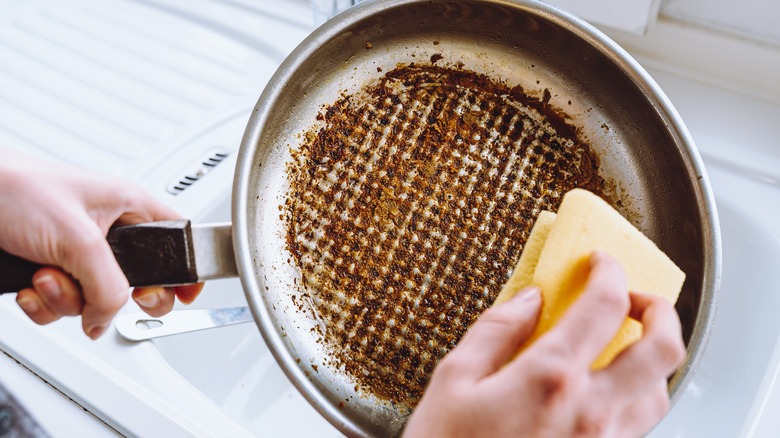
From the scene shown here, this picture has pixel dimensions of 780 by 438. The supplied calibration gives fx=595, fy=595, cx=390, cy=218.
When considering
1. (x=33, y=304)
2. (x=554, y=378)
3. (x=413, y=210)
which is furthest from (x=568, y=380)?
(x=33, y=304)

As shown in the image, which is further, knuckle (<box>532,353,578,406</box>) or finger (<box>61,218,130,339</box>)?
finger (<box>61,218,130,339</box>)

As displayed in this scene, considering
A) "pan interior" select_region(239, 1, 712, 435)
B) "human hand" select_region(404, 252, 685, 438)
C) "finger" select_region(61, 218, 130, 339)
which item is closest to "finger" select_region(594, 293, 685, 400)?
"human hand" select_region(404, 252, 685, 438)

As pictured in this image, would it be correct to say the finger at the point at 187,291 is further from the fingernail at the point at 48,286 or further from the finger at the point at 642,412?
the finger at the point at 642,412

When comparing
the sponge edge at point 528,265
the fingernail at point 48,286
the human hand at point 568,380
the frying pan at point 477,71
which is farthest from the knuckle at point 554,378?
the fingernail at point 48,286

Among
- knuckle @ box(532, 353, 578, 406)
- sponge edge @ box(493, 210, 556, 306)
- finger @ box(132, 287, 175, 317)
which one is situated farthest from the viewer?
finger @ box(132, 287, 175, 317)

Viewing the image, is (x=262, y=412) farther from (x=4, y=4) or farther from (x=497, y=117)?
(x=4, y=4)

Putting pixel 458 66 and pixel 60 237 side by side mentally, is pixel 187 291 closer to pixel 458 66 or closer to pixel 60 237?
pixel 60 237

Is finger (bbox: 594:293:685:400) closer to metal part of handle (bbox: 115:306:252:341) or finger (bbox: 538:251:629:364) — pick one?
finger (bbox: 538:251:629:364)
